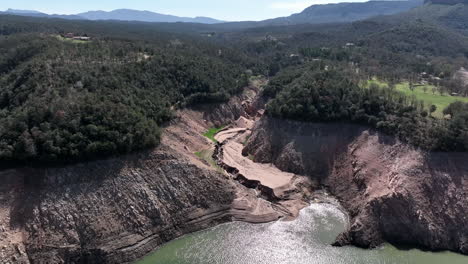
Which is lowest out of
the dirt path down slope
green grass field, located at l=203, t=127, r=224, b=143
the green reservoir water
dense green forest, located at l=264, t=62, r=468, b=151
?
the green reservoir water

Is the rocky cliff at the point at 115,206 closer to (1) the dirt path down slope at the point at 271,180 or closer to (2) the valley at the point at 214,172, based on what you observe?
(2) the valley at the point at 214,172

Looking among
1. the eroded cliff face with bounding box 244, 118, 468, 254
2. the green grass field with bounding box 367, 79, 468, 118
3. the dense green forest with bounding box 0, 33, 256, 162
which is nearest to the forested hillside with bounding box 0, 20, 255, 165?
the dense green forest with bounding box 0, 33, 256, 162

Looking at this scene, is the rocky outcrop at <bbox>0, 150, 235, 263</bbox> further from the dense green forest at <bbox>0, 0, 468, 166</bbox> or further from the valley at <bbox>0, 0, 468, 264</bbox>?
the dense green forest at <bbox>0, 0, 468, 166</bbox>

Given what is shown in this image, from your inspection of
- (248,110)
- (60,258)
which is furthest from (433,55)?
(60,258)

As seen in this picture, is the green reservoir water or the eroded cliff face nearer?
the green reservoir water

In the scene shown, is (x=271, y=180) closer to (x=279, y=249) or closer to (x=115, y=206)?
(x=279, y=249)

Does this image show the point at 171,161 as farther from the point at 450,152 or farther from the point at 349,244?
the point at 450,152
